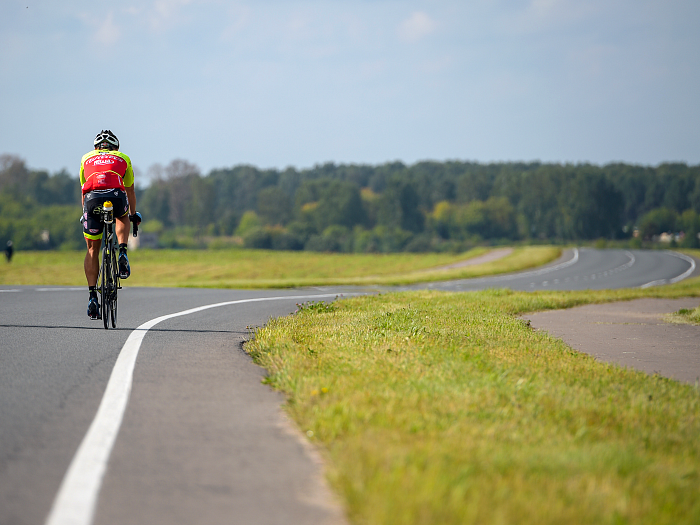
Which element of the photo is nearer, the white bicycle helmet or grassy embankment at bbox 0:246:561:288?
the white bicycle helmet

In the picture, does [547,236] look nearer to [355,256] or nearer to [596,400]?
[355,256]

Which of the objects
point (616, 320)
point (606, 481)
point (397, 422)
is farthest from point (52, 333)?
point (616, 320)

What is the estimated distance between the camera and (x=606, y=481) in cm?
344

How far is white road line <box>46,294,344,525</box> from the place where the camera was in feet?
10.3

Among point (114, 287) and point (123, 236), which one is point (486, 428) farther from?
point (123, 236)

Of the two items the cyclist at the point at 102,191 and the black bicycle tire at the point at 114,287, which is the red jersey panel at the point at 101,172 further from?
the black bicycle tire at the point at 114,287

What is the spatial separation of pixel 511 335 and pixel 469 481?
5731 millimetres

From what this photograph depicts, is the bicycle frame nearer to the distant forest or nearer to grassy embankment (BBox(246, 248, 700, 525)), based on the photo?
grassy embankment (BBox(246, 248, 700, 525))

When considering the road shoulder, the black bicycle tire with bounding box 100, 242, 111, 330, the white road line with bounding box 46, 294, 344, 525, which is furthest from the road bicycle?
the road shoulder

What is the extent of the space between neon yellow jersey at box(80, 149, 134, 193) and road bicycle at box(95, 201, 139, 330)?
0.80 ft

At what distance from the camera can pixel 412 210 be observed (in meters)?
174

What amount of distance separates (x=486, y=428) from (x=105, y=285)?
5.81 m

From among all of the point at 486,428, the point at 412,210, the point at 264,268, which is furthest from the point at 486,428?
the point at 412,210

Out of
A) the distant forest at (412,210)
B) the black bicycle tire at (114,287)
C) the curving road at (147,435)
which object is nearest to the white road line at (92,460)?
the curving road at (147,435)
